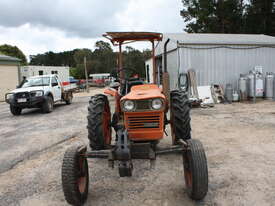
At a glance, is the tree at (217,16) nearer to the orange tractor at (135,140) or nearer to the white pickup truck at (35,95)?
the white pickup truck at (35,95)

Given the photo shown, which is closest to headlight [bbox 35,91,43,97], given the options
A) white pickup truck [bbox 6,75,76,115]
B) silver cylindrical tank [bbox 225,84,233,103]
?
white pickup truck [bbox 6,75,76,115]

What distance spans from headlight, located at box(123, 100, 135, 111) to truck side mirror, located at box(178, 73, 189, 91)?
303 inches

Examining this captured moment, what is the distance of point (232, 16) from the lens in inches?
1060

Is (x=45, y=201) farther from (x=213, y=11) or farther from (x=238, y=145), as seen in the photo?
(x=213, y=11)

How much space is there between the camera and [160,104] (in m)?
3.12

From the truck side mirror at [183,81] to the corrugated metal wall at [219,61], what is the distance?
0.30m

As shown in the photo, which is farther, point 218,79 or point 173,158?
point 218,79

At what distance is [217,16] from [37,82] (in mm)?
24064

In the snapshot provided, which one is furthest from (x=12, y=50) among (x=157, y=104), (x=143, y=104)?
(x=157, y=104)

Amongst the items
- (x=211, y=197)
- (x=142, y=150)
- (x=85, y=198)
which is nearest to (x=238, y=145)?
(x=211, y=197)

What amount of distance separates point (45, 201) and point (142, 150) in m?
1.34

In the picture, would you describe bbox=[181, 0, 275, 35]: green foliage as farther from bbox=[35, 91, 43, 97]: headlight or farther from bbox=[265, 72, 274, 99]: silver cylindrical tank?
bbox=[35, 91, 43, 97]: headlight

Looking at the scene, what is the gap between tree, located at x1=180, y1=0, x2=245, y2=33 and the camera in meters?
26.8

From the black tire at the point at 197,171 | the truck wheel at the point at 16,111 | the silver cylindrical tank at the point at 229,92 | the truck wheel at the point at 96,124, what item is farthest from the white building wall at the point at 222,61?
the black tire at the point at 197,171
